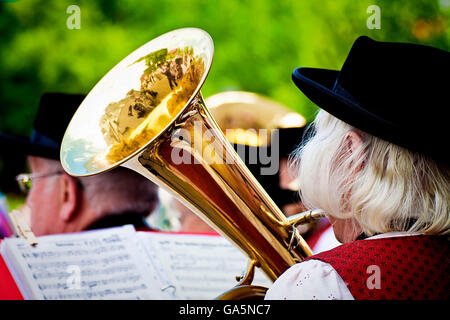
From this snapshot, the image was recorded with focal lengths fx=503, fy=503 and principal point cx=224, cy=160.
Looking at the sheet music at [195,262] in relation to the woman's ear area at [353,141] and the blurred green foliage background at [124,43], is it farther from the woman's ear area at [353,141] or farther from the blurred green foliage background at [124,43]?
the blurred green foliage background at [124,43]

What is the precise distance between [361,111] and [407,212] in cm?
30

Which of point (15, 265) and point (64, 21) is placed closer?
point (15, 265)

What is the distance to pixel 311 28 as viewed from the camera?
6.60 m

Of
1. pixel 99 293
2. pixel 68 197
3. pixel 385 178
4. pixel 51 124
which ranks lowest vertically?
pixel 99 293

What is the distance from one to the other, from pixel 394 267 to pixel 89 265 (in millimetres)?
1441

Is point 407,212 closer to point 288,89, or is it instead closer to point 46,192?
point 46,192

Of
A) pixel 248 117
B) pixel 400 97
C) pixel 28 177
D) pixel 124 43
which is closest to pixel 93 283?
pixel 28 177

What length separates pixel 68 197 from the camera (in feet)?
9.33

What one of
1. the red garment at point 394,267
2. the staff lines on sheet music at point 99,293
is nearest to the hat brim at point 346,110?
the red garment at point 394,267

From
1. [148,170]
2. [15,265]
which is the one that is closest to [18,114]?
[15,265]

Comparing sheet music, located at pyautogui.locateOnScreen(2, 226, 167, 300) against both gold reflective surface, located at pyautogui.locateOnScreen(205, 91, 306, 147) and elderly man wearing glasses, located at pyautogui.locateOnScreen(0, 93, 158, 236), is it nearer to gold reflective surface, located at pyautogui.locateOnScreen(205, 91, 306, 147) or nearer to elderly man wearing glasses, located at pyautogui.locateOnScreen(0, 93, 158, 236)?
elderly man wearing glasses, located at pyautogui.locateOnScreen(0, 93, 158, 236)

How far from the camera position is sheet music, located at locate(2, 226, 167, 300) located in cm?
223

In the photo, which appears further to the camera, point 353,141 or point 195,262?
point 195,262

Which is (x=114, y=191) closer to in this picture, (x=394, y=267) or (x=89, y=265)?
(x=89, y=265)
